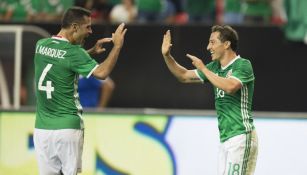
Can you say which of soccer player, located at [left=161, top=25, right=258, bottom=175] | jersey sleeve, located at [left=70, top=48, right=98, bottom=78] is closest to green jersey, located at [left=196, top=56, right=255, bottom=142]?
soccer player, located at [left=161, top=25, right=258, bottom=175]

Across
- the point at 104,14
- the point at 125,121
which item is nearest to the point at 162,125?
the point at 125,121

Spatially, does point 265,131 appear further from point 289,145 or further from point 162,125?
point 162,125

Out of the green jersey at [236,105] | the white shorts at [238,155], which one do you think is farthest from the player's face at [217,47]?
the white shorts at [238,155]

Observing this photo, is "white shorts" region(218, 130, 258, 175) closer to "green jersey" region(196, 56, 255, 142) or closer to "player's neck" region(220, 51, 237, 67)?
"green jersey" region(196, 56, 255, 142)

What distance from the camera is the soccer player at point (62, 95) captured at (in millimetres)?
9117

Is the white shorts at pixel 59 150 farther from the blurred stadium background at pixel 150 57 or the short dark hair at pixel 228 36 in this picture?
the blurred stadium background at pixel 150 57

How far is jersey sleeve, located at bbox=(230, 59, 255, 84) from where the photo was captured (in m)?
8.92

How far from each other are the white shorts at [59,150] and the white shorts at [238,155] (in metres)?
1.30

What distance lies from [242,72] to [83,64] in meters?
1.40

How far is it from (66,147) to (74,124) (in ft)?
0.72

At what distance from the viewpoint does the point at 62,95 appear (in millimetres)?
9148

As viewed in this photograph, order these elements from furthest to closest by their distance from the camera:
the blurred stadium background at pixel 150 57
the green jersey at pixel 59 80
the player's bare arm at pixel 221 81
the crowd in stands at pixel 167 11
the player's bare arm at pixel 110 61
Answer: the crowd in stands at pixel 167 11 → the blurred stadium background at pixel 150 57 → the green jersey at pixel 59 80 → the player's bare arm at pixel 110 61 → the player's bare arm at pixel 221 81

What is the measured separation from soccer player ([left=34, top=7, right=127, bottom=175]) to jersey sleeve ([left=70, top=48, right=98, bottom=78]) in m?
0.01

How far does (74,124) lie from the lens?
361 inches
